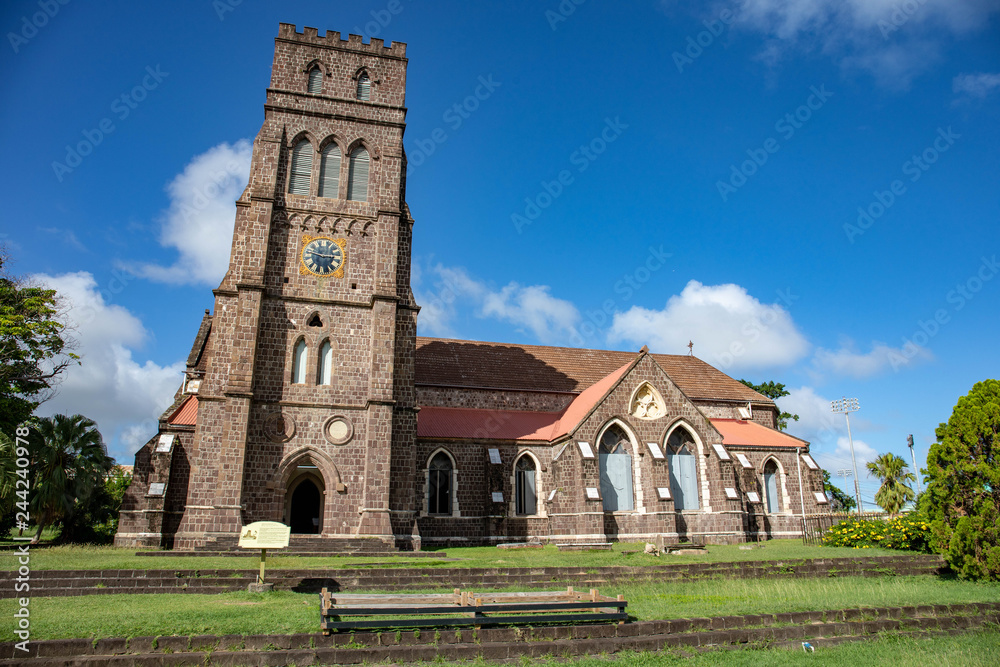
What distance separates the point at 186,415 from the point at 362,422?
772cm

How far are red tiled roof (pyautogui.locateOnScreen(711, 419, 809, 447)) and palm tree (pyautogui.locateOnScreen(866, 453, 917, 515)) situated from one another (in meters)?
6.92

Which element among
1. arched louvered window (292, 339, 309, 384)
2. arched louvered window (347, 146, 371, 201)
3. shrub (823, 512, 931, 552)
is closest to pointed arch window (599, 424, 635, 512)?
shrub (823, 512, 931, 552)

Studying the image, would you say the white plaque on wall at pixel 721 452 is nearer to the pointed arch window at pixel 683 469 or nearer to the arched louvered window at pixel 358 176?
the pointed arch window at pixel 683 469

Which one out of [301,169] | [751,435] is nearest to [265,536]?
[301,169]

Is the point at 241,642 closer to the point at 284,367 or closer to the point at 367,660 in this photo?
the point at 367,660

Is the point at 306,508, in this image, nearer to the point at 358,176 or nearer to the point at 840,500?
the point at 358,176

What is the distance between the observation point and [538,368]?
35.4m

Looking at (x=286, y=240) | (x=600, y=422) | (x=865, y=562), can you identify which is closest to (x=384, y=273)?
(x=286, y=240)

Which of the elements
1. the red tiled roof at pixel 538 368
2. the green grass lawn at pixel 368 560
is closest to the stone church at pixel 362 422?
the red tiled roof at pixel 538 368

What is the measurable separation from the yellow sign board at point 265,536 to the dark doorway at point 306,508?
13.1 meters

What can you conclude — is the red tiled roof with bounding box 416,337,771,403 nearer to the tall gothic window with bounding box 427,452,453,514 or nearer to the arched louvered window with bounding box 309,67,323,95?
the tall gothic window with bounding box 427,452,453,514

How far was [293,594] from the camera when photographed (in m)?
13.5

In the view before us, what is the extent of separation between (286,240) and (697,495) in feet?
71.8

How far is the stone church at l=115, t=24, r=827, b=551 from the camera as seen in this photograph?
22922 mm
